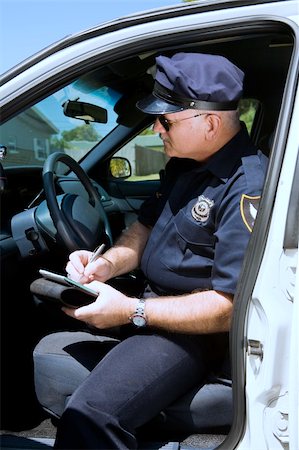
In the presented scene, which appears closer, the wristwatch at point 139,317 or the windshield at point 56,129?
the wristwatch at point 139,317

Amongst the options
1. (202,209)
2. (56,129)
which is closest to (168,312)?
(202,209)

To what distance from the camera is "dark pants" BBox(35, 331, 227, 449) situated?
1.44 m

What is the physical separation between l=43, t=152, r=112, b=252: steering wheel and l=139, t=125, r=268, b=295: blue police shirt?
1.20 feet

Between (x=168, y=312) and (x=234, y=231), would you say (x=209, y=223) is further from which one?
(x=168, y=312)

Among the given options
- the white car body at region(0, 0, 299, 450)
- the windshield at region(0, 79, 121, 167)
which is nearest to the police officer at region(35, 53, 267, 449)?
the white car body at region(0, 0, 299, 450)

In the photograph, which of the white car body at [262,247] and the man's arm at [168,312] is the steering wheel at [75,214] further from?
the white car body at [262,247]

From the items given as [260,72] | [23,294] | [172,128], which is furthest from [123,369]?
[260,72]

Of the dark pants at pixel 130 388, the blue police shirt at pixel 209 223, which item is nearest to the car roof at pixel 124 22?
the blue police shirt at pixel 209 223

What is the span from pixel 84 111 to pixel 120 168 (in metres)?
0.73

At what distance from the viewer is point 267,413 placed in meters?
1.28

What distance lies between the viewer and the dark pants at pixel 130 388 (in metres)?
1.44

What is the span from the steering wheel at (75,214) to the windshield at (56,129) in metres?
0.28

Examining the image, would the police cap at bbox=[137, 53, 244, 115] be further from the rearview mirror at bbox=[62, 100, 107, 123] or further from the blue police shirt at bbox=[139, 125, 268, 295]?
the rearview mirror at bbox=[62, 100, 107, 123]

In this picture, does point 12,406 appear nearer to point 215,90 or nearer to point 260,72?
point 215,90
